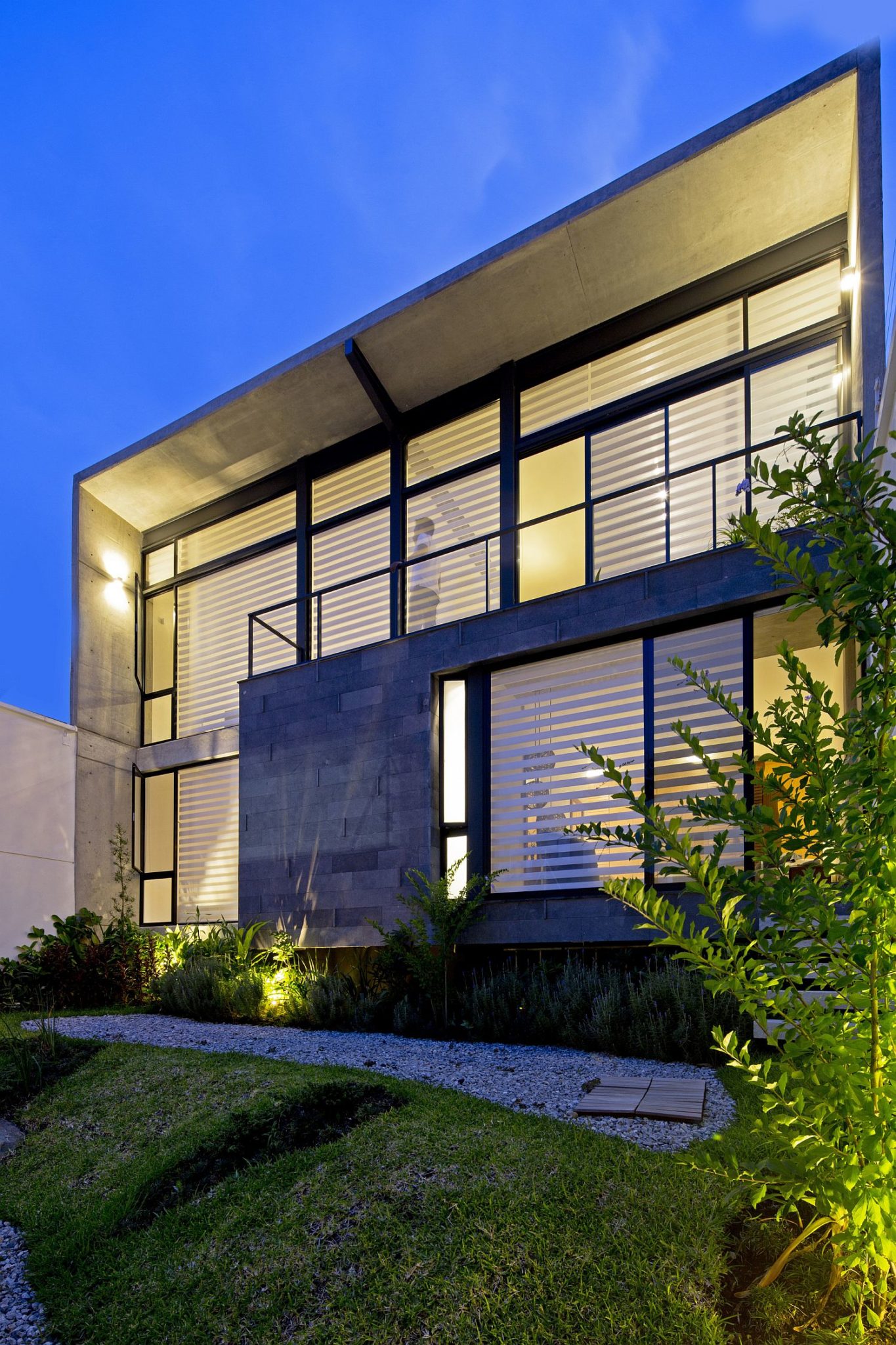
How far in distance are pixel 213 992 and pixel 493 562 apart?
5.11 meters

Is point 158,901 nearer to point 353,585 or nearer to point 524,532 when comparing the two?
point 353,585

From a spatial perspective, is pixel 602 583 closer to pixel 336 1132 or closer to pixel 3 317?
pixel 336 1132

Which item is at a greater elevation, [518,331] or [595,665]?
[518,331]

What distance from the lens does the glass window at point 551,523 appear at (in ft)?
33.4

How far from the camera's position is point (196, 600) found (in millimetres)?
14117

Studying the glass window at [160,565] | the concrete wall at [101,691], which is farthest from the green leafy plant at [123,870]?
the glass window at [160,565]

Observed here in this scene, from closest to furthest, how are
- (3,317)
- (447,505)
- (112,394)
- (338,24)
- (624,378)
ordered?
(624,378) < (447,505) < (338,24) < (3,317) < (112,394)

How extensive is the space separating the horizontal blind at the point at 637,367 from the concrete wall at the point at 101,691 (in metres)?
6.88

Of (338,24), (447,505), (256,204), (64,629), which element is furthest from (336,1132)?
(256,204)

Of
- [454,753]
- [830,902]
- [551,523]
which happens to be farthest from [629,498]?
[830,902]

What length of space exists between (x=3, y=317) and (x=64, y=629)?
46572 mm

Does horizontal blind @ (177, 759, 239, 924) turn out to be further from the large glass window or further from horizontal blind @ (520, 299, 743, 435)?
horizontal blind @ (520, 299, 743, 435)

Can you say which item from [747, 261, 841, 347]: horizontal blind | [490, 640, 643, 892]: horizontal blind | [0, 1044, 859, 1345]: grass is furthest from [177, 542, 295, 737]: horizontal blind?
[0, 1044, 859, 1345]: grass

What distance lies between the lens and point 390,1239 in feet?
10.9
